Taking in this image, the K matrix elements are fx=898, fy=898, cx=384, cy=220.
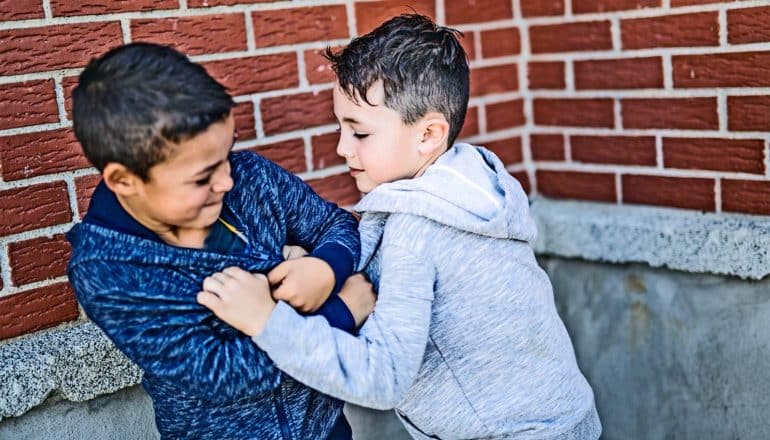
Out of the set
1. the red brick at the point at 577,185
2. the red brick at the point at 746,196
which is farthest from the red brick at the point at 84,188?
the red brick at the point at 746,196

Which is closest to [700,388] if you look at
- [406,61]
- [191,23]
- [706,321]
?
[706,321]

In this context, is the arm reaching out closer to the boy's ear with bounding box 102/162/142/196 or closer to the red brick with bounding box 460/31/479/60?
the boy's ear with bounding box 102/162/142/196

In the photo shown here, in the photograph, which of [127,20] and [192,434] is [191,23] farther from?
[192,434]

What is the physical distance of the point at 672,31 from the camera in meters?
3.03

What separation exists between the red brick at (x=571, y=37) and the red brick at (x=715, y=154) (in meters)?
0.44

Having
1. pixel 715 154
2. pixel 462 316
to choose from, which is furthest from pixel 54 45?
pixel 715 154

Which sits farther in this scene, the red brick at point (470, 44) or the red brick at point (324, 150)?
the red brick at point (470, 44)

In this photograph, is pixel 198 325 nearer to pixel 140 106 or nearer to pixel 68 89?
pixel 140 106

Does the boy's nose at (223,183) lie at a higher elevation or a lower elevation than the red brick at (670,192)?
higher

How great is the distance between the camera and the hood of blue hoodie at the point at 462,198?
2.03 meters

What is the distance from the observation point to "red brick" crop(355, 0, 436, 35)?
3.05 metres

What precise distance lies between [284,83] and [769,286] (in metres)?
1.70

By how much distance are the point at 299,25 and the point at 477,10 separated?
789 millimetres

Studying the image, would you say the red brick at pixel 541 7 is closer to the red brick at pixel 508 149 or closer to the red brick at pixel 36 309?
the red brick at pixel 508 149
